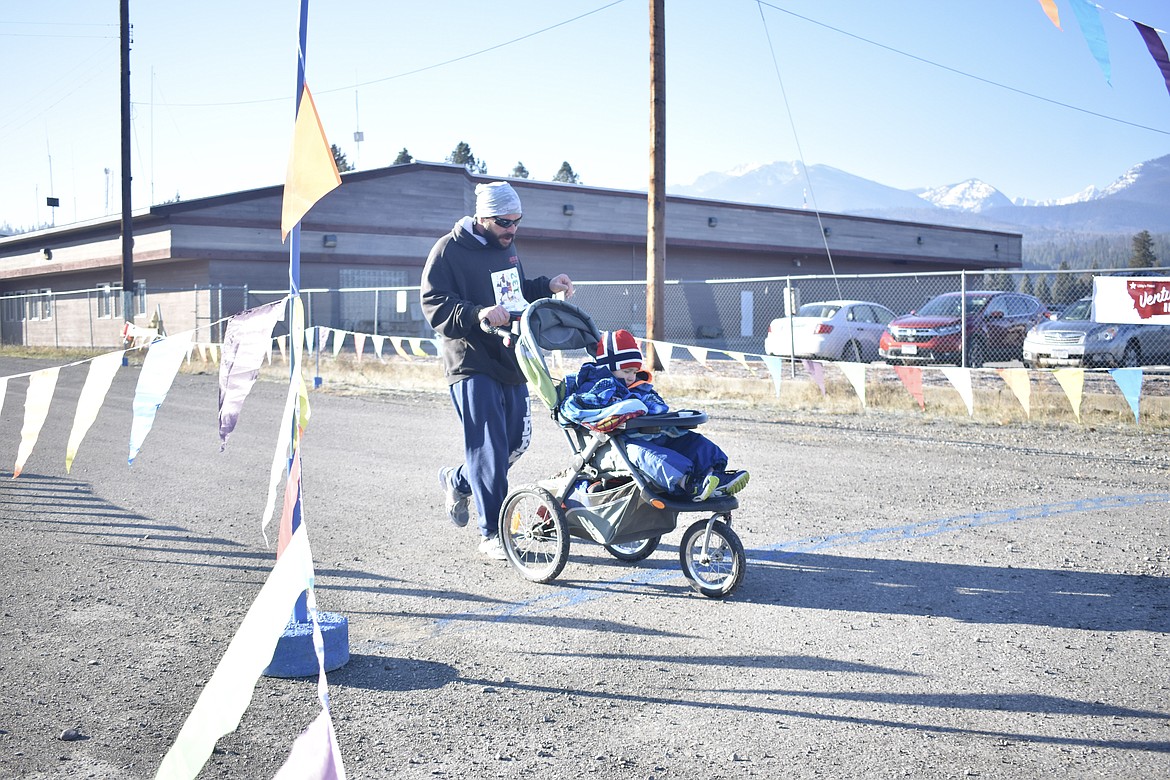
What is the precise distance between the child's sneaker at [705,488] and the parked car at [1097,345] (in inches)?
555

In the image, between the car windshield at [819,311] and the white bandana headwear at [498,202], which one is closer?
the white bandana headwear at [498,202]

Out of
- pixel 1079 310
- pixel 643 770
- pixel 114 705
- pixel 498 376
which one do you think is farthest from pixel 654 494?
pixel 1079 310

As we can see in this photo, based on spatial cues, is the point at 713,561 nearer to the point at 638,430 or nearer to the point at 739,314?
the point at 638,430

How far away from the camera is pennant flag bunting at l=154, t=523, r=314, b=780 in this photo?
226cm

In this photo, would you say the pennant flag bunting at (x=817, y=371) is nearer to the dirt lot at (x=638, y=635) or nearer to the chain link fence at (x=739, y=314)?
the chain link fence at (x=739, y=314)

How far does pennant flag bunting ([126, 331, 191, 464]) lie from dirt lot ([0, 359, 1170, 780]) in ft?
3.13

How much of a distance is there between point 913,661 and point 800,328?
17.8 m

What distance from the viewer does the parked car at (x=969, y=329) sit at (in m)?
18.8

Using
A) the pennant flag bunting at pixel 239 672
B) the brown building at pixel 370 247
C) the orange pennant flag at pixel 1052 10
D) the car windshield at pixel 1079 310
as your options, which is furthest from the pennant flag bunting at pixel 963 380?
the brown building at pixel 370 247

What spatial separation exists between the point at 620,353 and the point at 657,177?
38.2ft

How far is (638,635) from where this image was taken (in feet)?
15.2

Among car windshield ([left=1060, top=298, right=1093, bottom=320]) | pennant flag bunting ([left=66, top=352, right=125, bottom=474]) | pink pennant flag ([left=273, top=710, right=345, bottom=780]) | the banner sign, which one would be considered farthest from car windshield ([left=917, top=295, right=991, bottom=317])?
pink pennant flag ([left=273, top=710, right=345, bottom=780])

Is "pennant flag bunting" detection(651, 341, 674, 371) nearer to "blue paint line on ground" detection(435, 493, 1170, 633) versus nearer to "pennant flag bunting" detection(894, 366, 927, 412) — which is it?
"pennant flag bunting" detection(894, 366, 927, 412)

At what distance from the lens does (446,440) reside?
37.8 feet
